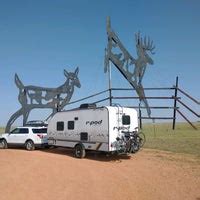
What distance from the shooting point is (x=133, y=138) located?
18.7 metres

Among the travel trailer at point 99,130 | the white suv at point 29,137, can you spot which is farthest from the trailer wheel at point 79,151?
the white suv at point 29,137

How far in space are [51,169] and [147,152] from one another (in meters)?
7.44

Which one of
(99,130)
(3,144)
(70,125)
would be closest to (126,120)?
(99,130)

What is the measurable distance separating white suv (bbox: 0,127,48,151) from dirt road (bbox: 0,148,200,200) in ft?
16.9

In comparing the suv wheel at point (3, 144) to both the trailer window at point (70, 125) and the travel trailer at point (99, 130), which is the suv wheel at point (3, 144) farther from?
the trailer window at point (70, 125)

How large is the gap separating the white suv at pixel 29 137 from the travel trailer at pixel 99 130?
8.48 ft

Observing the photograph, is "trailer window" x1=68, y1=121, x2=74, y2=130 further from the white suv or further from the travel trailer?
the white suv

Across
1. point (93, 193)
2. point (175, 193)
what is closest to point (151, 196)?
point (175, 193)

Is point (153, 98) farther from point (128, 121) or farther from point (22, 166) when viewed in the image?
point (22, 166)

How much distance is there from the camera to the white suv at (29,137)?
78.2 ft

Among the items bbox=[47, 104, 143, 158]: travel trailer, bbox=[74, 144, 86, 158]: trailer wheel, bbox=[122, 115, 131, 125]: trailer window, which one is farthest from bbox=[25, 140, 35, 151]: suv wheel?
bbox=[122, 115, 131, 125]: trailer window

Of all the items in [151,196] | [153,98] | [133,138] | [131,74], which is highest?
[131,74]

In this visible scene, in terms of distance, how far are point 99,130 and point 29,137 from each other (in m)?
7.33

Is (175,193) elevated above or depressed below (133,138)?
below
